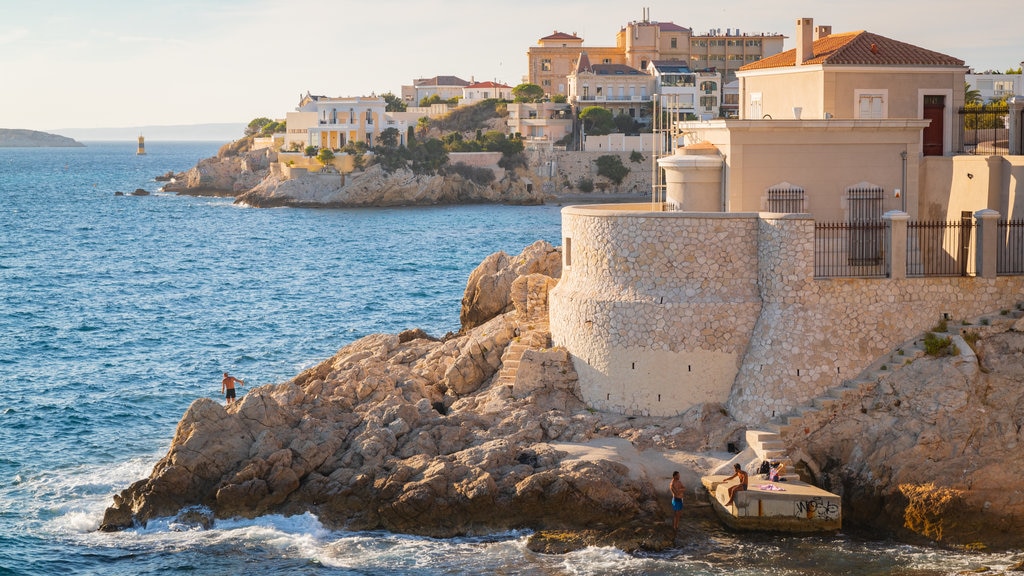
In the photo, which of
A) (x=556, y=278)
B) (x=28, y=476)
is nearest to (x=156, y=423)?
(x=28, y=476)

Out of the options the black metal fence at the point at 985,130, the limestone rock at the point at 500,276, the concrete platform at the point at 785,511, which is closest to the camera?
the concrete platform at the point at 785,511

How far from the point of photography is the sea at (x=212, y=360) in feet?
67.7

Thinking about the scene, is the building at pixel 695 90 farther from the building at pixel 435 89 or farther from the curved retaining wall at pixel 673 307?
the curved retaining wall at pixel 673 307

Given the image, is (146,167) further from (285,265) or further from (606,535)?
(606,535)

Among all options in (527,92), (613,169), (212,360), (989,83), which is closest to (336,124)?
(527,92)

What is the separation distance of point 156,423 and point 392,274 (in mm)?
31264

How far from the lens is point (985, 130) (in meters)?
31.3

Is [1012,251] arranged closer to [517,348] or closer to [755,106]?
[755,106]

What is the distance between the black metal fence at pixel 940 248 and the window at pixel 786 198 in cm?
226

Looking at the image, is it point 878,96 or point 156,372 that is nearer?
point 878,96

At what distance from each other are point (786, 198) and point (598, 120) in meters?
89.3

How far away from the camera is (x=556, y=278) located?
30.4m

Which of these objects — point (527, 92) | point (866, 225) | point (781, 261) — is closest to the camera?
point (781, 261)

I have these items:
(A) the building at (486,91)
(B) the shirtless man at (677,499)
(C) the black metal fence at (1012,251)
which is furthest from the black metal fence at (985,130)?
(A) the building at (486,91)
